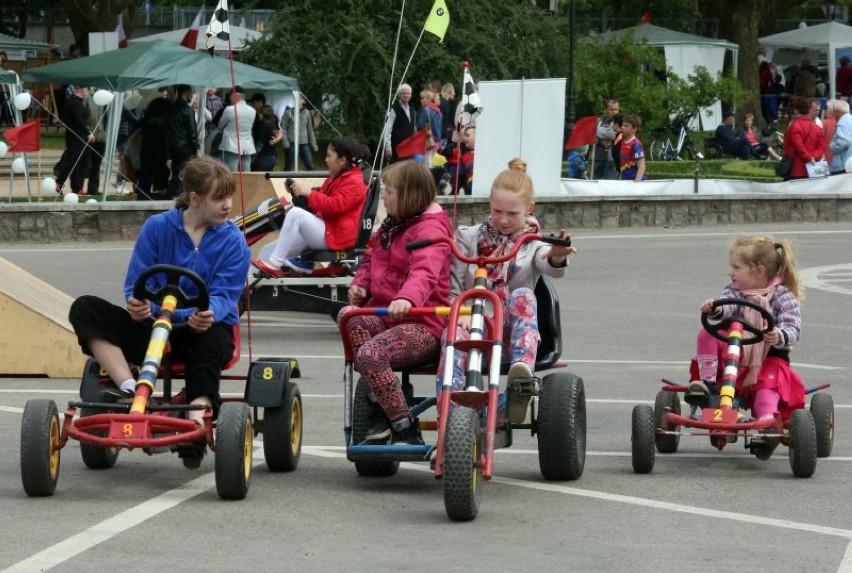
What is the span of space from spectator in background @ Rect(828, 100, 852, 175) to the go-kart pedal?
21.9 metres

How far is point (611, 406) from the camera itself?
10984 mm

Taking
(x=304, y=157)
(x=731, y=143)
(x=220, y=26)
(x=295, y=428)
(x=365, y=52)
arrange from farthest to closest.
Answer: (x=731, y=143) < (x=365, y=52) < (x=304, y=157) < (x=220, y=26) < (x=295, y=428)

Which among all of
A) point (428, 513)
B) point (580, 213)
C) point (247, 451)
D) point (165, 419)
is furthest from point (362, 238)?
point (580, 213)

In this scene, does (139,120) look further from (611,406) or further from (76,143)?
(611,406)

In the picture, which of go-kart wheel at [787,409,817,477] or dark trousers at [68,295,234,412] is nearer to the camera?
dark trousers at [68,295,234,412]

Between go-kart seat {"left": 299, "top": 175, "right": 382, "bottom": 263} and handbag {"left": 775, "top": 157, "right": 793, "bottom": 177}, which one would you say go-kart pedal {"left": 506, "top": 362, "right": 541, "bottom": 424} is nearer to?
go-kart seat {"left": 299, "top": 175, "right": 382, "bottom": 263}

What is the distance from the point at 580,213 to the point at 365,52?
1235 cm

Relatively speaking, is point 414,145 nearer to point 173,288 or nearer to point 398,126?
point 398,126

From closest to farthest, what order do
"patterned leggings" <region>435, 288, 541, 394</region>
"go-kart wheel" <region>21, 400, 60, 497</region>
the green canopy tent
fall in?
"go-kart wheel" <region>21, 400, 60, 497</region> < "patterned leggings" <region>435, 288, 541, 394</region> < the green canopy tent

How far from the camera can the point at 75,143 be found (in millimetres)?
28047

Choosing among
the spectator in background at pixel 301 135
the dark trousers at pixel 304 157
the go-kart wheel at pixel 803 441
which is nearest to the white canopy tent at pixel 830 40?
the dark trousers at pixel 304 157

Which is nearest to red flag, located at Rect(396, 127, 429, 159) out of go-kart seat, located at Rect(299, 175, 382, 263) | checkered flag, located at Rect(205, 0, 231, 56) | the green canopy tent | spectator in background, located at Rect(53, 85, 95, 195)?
the green canopy tent

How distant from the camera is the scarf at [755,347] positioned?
8805mm

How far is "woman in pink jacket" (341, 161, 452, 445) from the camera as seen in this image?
784 cm
